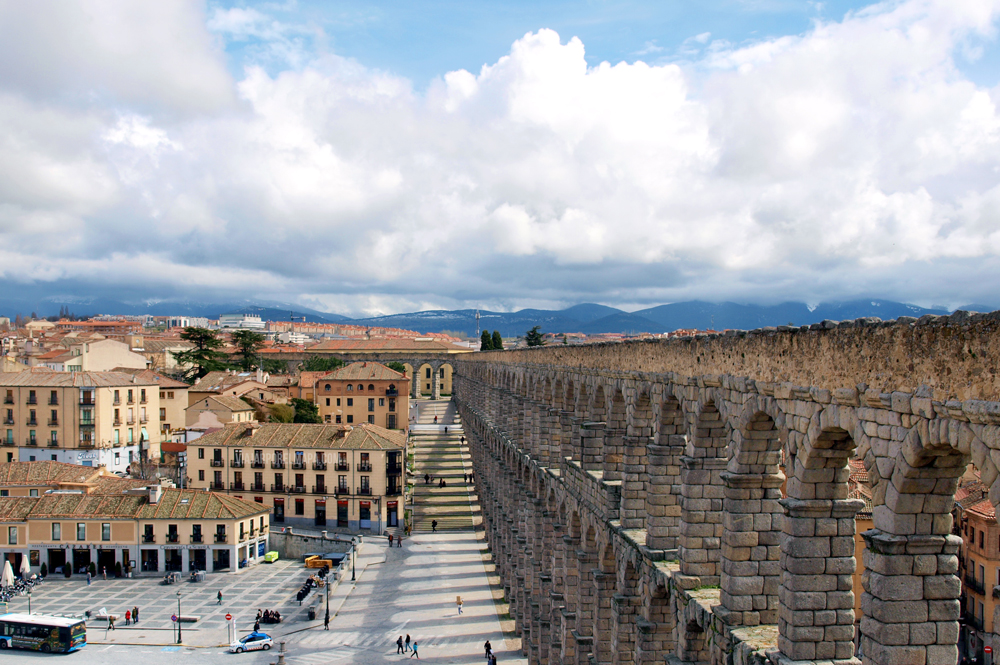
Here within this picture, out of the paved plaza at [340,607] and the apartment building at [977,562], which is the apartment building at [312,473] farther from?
the apartment building at [977,562]

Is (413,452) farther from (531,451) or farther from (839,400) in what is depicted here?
(839,400)

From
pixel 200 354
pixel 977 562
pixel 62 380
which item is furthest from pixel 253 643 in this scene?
pixel 200 354

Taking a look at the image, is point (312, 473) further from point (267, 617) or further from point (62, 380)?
point (62, 380)

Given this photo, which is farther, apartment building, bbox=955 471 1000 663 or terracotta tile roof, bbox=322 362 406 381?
terracotta tile roof, bbox=322 362 406 381

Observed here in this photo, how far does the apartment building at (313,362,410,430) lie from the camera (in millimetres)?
86438

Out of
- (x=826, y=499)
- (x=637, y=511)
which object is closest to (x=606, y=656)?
(x=637, y=511)

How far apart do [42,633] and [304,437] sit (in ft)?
88.6

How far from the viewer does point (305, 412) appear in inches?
3282

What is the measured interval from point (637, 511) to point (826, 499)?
1004 cm

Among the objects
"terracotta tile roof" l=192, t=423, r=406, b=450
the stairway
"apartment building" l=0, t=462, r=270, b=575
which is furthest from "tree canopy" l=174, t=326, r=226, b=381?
"apartment building" l=0, t=462, r=270, b=575

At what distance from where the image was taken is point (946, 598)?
9398 mm

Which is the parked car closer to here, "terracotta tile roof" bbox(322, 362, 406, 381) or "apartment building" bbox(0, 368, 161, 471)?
"apartment building" bbox(0, 368, 161, 471)

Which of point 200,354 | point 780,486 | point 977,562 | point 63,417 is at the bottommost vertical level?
point 977,562

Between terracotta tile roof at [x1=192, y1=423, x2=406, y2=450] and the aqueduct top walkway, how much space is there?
133ft
